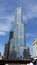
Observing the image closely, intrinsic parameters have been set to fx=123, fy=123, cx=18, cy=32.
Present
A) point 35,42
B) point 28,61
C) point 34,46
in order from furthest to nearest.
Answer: point 34,46, point 35,42, point 28,61

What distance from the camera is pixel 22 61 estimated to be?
51.1 metres

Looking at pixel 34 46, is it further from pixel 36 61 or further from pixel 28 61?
pixel 36 61

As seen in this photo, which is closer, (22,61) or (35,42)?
(22,61)

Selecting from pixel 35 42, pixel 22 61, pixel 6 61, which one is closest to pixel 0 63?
pixel 6 61

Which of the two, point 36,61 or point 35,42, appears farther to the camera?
point 35,42

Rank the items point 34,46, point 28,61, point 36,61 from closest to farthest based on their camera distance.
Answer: point 36,61 < point 28,61 < point 34,46

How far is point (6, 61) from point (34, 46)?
91.4 metres

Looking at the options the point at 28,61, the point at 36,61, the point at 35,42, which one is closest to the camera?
the point at 36,61

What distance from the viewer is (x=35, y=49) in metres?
136

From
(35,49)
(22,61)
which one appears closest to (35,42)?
(35,49)

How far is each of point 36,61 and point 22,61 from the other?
13855mm

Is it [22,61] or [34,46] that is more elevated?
[34,46]

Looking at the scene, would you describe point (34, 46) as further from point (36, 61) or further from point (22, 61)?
point (36, 61)

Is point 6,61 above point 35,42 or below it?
below
